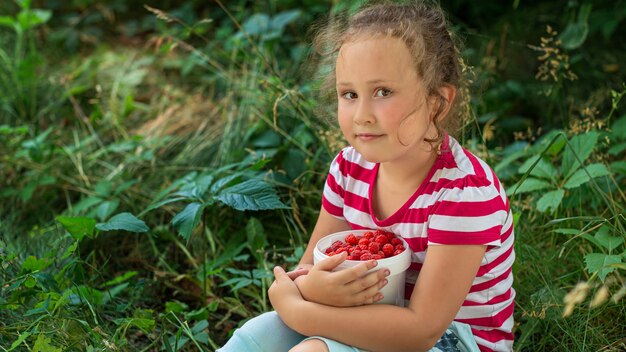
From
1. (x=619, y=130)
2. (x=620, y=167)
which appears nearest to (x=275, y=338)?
(x=620, y=167)

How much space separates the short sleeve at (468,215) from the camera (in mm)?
1412

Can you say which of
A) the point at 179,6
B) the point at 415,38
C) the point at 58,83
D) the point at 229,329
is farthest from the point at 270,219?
the point at 179,6

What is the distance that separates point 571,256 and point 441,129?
681mm

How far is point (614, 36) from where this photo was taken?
3.29m

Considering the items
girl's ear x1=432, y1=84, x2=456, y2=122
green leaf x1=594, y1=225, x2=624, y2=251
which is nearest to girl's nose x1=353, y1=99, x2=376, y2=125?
girl's ear x1=432, y1=84, x2=456, y2=122

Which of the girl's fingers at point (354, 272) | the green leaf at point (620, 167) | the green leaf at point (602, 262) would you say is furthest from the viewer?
the green leaf at point (620, 167)

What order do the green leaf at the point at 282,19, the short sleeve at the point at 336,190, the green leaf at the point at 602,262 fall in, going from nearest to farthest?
1. the green leaf at the point at 602,262
2. the short sleeve at the point at 336,190
3. the green leaf at the point at 282,19

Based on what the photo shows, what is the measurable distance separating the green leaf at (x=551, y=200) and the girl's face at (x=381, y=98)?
0.58 m

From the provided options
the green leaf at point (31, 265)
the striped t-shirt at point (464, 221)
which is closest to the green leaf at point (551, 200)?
the striped t-shirt at point (464, 221)

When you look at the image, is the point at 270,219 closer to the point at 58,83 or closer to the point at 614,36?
the point at 58,83

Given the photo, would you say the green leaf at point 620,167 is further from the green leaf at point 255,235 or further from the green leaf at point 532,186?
the green leaf at point 255,235

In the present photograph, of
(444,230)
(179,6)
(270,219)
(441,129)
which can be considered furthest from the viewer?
(179,6)

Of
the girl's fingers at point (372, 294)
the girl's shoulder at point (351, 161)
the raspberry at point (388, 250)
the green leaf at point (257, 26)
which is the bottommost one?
the girl's fingers at point (372, 294)

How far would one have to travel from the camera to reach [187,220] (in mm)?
1816
